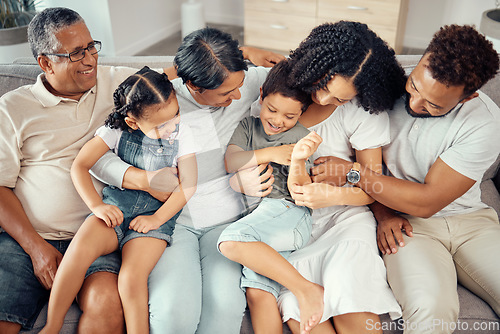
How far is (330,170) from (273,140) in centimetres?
21

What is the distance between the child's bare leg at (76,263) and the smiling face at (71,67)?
0.45m

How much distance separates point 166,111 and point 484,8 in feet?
10.9

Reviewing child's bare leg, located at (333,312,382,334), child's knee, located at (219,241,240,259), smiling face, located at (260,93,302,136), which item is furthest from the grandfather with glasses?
child's bare leg, located at (333,312,382,334)

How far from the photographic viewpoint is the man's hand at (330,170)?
1409 millimetres

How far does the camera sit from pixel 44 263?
4.37 feet

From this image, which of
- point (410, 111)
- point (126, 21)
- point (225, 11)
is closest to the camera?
point (410, 111)

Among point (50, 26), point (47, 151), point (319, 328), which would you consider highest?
point (50, 26)

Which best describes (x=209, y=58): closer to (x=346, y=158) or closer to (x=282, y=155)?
(x=282, y=155)

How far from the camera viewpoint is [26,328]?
125 cm

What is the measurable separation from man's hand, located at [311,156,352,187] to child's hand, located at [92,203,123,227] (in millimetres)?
618

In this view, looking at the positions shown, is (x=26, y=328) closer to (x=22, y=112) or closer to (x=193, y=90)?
(x=22, y=112)

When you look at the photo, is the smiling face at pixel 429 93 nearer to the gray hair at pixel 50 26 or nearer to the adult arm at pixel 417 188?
the adult arm at pixel 417 188

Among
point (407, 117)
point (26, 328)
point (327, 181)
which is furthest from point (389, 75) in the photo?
point (26, 328)

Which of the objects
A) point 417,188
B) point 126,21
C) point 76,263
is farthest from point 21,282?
point 126,21
